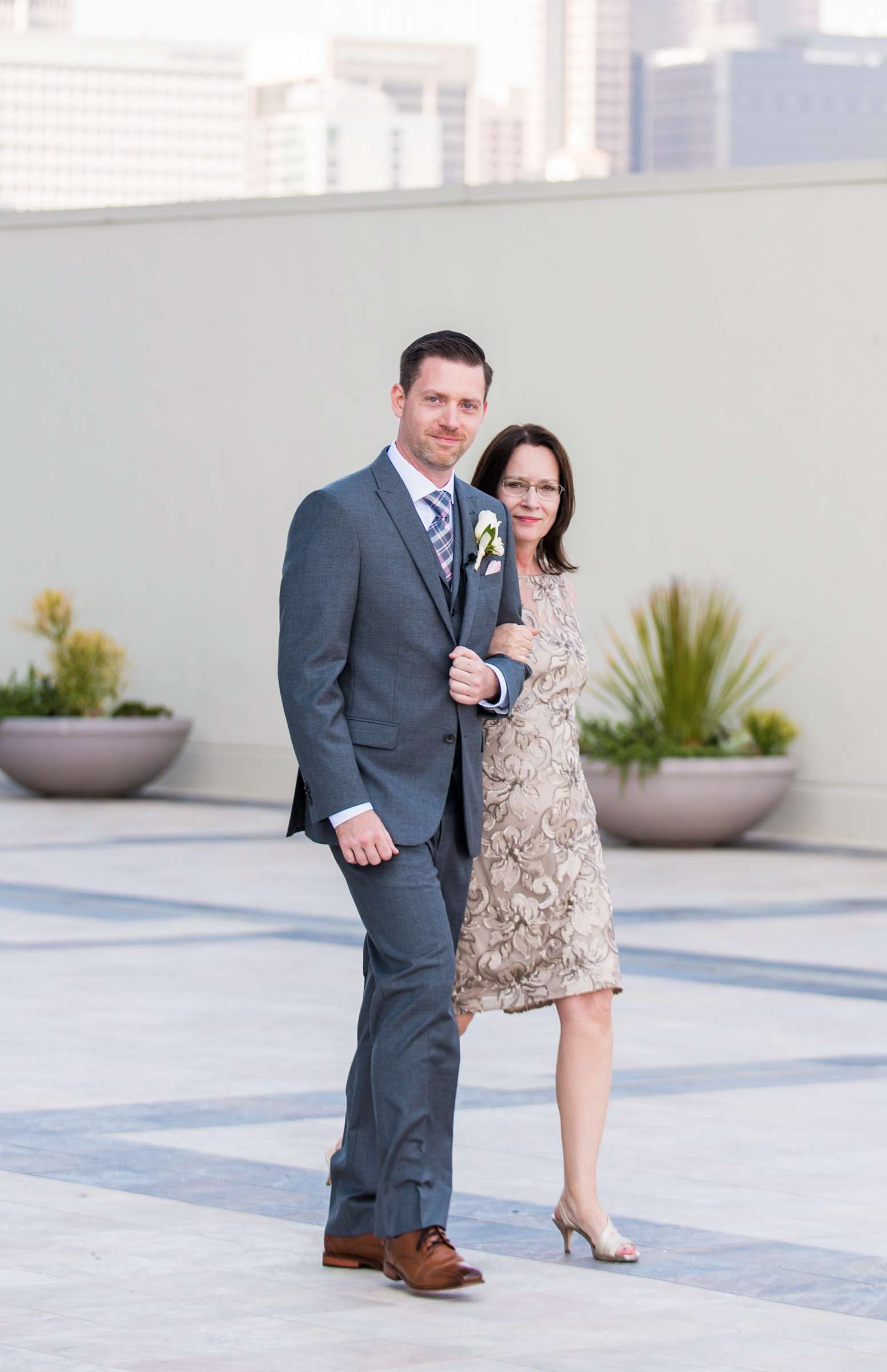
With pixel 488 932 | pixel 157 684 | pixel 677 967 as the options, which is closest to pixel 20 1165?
pixel 488 932

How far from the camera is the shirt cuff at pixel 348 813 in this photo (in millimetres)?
4711

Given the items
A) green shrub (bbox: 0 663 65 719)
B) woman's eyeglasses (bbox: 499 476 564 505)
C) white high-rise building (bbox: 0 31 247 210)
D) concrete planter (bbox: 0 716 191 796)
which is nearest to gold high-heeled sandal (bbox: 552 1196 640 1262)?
woman's eyeglasses (bbox: 499 476 564 505)

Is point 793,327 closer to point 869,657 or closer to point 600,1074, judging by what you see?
point 869,657

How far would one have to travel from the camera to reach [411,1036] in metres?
4.75

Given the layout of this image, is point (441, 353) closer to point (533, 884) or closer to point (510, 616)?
point (510, 616)

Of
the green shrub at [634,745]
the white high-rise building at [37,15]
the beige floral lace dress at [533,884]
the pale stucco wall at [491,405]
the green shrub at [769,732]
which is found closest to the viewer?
the beige floral lace dress at [533,884]

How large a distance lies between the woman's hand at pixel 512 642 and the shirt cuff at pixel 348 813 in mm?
489

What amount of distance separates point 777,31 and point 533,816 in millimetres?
13796

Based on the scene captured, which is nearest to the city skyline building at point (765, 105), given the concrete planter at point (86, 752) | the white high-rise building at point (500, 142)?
Result: the white high-rise building at point (500, 142)

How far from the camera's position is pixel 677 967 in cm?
947

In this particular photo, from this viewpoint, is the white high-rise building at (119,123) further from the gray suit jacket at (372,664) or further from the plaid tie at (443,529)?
the gray suit jacket at (372,664)

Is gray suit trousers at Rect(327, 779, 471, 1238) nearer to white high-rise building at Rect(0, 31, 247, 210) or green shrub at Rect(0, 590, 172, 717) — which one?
green shrub at Rect(0, 590, 172, 717)

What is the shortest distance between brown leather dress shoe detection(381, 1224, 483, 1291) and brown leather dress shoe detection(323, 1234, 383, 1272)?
0.60 ft

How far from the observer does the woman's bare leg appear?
16.8 feet
